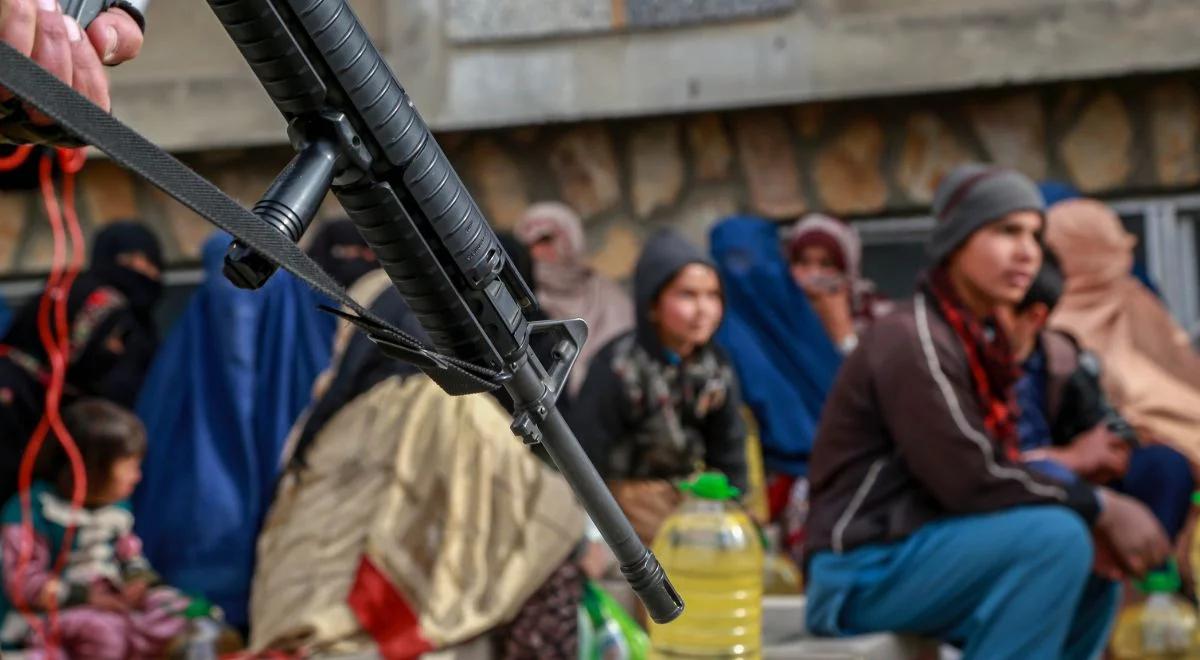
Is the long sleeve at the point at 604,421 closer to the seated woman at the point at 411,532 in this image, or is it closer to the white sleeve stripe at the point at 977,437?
the seated woman at the point at 411,532

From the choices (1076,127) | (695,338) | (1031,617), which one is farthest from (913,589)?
(1076,127)

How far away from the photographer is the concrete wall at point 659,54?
22.1ft

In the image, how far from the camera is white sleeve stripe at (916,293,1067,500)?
135 inches

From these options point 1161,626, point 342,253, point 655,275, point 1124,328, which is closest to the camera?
point 1161,626

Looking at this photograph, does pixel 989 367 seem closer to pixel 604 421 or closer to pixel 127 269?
pixel 604 421

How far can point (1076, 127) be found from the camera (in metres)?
6.84

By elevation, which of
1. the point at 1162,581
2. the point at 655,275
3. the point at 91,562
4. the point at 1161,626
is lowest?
the point at 1161,626

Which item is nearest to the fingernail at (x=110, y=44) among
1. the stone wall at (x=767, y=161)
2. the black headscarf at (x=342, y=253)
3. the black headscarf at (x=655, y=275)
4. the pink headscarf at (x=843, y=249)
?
the black headscarf at (x=655, y=275)

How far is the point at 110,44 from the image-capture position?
1285 mm

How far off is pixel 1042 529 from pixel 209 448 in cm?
275

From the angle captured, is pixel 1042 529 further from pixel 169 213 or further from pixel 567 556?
pixel 169 213

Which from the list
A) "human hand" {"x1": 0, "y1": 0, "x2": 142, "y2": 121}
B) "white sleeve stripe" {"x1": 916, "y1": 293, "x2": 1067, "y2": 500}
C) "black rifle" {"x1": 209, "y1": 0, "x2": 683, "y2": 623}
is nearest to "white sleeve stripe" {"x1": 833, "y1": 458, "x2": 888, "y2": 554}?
"white sleeve stripe" {"x1": 916, "y1": 293, "x2": 1067, "y2": 500}

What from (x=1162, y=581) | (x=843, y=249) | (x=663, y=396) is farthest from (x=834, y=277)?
(x=1162, y=581)

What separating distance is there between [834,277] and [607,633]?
280cm
